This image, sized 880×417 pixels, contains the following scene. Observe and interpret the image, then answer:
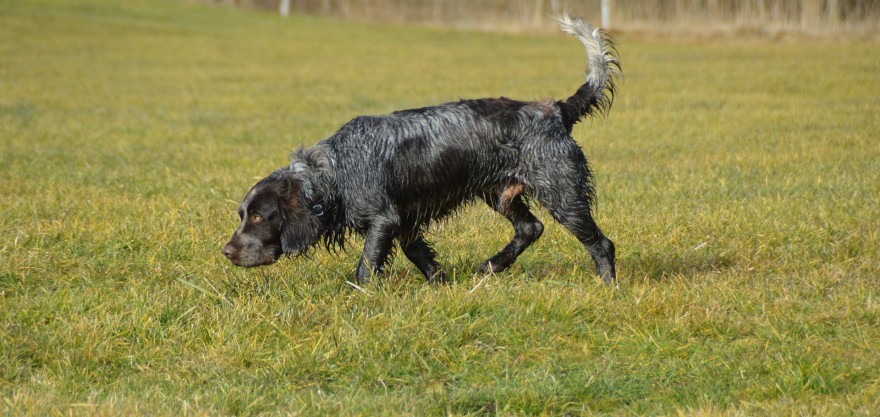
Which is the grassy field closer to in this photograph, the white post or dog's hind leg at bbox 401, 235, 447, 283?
dog's hind leg at bbox 401, 235, 447, 283

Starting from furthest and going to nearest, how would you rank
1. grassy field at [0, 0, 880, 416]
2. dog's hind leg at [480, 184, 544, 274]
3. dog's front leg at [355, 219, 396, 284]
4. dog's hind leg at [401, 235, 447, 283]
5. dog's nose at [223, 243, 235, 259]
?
dog's hind leg at [480, 184, 544, 274]
dog's hind leg at [401, 235, 447, 283]
dog's front leg at [355, 219, 396, 284]
dog's nose at [223, 243, 235, 259]
grassy field at [0, 0, 880, 416]

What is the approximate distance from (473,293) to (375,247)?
589 mm

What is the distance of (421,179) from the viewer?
5539 mm

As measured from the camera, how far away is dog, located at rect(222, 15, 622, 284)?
531cm

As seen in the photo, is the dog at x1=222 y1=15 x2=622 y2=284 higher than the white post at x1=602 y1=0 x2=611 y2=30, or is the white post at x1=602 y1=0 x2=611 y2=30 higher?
the white post at x1=602 y1=0 x2=611 y2=30

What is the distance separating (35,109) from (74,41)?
583 inches

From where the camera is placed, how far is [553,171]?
18.2ft

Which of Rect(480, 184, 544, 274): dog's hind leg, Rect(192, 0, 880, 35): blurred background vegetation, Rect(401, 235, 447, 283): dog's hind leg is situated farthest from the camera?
Rect(192, 0, 880, 35): blurred background vegetation

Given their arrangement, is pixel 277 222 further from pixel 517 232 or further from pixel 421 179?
pixel 517 232

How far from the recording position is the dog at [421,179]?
5312 mm

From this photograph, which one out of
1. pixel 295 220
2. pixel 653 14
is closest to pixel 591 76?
pixel 295 220

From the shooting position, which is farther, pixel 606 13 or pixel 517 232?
pixel 606 13

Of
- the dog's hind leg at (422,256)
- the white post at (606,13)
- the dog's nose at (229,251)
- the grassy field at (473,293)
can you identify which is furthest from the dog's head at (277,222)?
the white post at (606,13)

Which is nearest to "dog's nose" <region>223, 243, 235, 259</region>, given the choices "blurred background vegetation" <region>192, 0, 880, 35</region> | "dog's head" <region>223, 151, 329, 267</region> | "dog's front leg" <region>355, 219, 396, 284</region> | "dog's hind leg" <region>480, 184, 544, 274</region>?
"dog's head" <region>223, 151, 329, 267</region>
